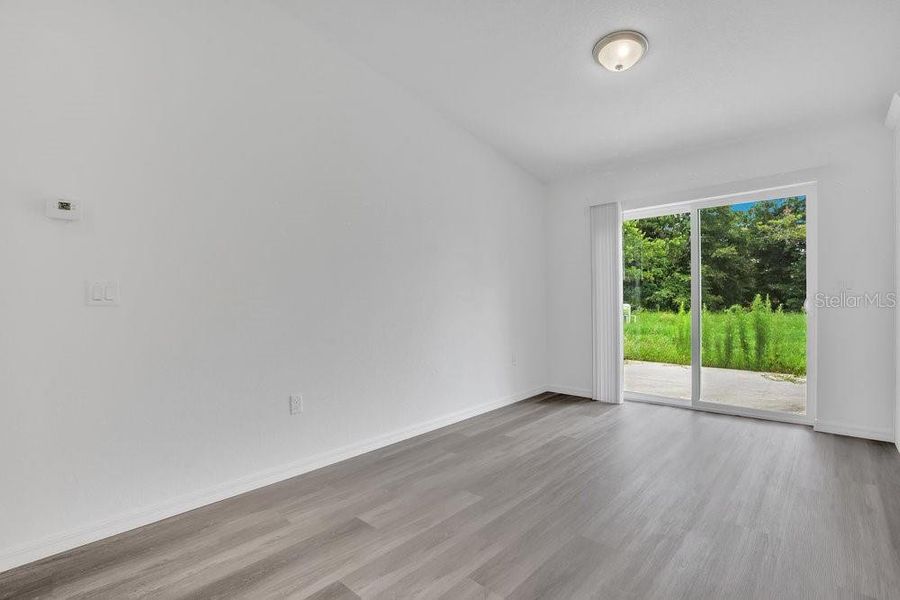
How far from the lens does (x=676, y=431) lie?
146 inches

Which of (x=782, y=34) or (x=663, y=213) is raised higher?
(x=782, y=34)

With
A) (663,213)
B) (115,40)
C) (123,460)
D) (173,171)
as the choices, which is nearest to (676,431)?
(663,213)

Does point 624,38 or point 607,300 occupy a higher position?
point 624,38

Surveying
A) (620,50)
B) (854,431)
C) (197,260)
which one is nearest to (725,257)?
(854,431)

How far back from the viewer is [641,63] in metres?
3.05

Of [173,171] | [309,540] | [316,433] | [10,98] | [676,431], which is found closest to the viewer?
[10,98]

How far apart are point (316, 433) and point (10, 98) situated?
2.40 meters

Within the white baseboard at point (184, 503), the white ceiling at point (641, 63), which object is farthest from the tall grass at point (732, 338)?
the white baseboard at point (184, 503)

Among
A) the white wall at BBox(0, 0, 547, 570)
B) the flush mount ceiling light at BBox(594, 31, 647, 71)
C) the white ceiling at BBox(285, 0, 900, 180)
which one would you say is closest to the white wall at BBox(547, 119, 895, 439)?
the white ceiling at BBox(285, 0, 900, 180)

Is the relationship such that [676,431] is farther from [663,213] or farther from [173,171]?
[173,171]

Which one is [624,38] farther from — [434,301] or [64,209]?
[64,209]

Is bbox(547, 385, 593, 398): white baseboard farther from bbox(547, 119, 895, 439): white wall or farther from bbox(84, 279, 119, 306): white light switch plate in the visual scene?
bbox(84, 279, 119, 306): white light switch plate

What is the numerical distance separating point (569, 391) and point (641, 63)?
3446mm

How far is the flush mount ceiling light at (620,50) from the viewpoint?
2.77 m
